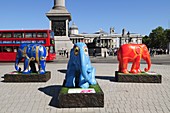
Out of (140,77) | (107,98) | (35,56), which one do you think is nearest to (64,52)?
(35,56)

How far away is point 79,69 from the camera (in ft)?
23.7

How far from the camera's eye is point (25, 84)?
1027 cm

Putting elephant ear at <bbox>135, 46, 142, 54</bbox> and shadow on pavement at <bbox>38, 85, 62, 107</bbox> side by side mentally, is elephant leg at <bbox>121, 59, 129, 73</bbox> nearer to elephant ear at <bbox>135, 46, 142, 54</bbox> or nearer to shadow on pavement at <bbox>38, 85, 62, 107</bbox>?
elephant ear at <bbox>135, 46, 142, 54</bbox>

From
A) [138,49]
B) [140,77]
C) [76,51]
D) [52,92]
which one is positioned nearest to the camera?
[76,51]

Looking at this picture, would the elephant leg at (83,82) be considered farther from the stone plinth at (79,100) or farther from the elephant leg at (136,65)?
the elephant leg at (136,65)

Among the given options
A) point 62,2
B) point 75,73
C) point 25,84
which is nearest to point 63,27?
point 62,2

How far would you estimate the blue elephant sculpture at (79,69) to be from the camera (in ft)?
22.5

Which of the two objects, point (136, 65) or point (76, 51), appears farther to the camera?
point (136, 65)

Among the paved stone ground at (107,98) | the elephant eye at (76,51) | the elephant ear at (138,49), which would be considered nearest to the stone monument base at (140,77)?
the paved stone ground at (107,98)

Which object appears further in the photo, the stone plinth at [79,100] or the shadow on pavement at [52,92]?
the shadow on pavement at [52,92]

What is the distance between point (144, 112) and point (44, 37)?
1773 cm

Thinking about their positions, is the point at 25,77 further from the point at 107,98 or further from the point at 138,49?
the point at 138,49

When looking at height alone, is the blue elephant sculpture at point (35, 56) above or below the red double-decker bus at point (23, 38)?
below

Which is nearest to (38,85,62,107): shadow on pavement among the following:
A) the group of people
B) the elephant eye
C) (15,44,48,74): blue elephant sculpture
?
the elephant eye
